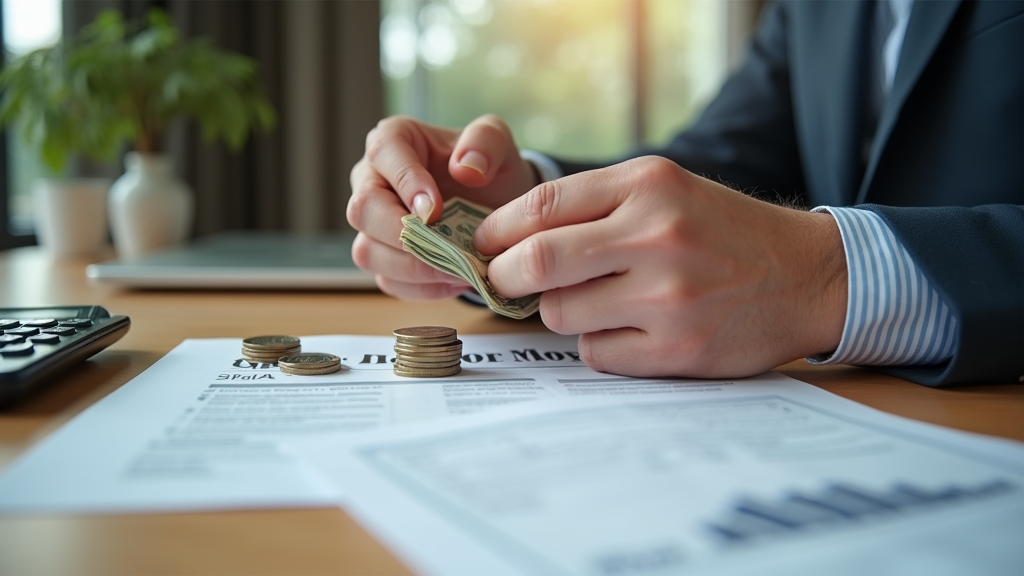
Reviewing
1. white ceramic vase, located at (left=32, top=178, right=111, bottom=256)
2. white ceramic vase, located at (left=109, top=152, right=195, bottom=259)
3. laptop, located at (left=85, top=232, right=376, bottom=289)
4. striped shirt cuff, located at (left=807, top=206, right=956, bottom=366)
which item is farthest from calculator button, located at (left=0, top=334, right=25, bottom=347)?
white ceramic vase, located at (left=32, top=178, right=111, bottom=256)

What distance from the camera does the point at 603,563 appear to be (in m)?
0.30

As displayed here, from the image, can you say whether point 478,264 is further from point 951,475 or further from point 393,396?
point 951,475

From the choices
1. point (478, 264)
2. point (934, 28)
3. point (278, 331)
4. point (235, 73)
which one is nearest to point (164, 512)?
point (478, 264)

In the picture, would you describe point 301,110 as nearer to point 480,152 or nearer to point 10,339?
point 480,152

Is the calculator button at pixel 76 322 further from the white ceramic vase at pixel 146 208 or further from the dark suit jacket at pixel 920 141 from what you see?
the white ceramic vase at pixel 146 208

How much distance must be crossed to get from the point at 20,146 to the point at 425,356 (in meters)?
1.94

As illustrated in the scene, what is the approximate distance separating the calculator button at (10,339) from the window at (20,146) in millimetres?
1580

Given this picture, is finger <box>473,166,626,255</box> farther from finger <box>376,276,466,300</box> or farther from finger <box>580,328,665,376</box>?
finger <box>376,276,466,300</box>

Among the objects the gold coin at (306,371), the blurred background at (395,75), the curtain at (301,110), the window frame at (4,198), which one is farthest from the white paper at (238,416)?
the curtain at (301,110)

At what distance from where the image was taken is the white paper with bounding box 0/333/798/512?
0.39 m

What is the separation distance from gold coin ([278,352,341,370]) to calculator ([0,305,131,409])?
0.54 feet

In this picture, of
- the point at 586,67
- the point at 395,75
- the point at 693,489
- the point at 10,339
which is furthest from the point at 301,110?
the point at 693,489

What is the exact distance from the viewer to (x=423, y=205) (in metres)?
0.75

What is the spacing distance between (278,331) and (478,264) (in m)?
0.33
